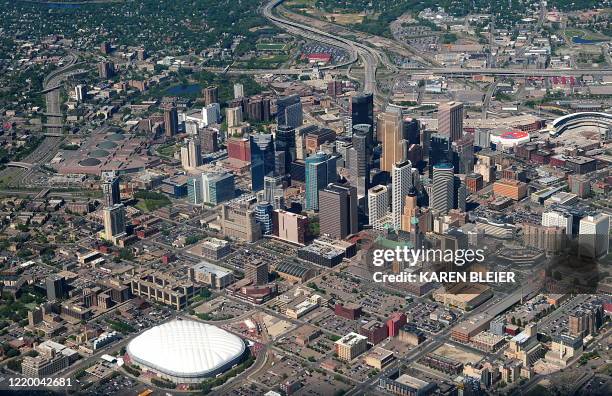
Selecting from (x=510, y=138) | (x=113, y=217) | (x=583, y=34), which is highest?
(x=583, y=34)

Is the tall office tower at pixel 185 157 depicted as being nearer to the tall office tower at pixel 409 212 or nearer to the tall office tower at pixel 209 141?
the tall office tower at pixel 209 141

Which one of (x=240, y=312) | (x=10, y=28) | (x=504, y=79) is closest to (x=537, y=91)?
(x=504, y=79)

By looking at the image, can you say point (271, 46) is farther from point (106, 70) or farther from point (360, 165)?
point (360, 165)

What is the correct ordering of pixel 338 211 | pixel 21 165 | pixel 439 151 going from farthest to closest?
pixel 21 165, pixel 439 151, pixel 338 211

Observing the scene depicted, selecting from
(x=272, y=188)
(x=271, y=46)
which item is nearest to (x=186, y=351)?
(x=272, y=188)

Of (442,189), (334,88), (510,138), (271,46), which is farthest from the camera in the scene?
(271,46)

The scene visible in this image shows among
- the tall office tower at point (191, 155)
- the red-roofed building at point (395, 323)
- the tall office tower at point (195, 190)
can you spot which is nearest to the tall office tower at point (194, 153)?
the tall office tower at point (191, 155)

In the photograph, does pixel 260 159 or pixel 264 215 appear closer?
pixel 264 215
